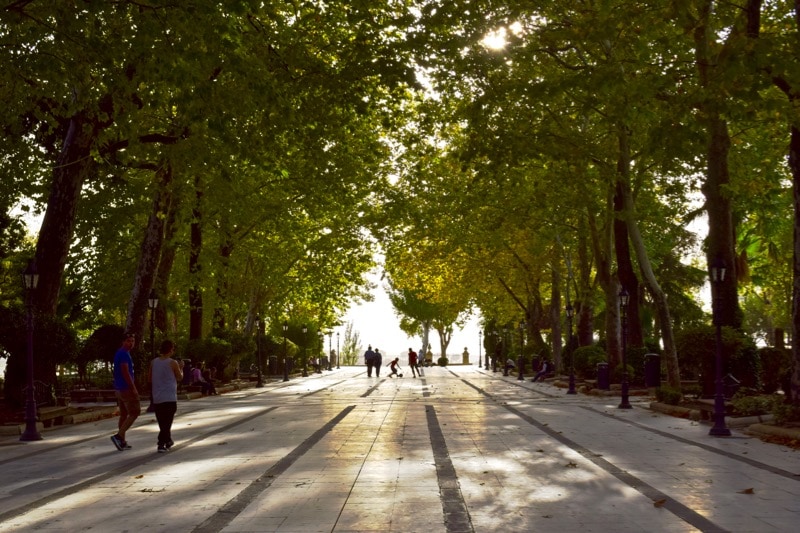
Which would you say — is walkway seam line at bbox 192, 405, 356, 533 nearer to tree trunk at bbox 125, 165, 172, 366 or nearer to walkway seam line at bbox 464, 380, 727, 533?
walkway seam line at bbox 464, 380, 727, 533

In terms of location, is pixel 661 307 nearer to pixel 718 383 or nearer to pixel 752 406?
pixel 752 406

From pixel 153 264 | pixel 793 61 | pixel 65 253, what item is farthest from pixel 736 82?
pixel 153 264

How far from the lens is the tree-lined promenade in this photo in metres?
15.6

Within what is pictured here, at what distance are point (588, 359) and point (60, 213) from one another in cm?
2356

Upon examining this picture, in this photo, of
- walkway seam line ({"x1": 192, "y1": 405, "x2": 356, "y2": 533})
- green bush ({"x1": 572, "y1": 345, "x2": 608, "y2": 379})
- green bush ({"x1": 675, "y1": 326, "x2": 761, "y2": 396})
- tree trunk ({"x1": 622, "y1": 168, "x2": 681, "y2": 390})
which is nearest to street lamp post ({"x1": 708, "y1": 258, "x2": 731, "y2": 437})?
green bush ({"x1": 675, "y1": 326, "x2": 761, "y2": 396})

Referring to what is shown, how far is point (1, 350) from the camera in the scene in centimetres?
1966

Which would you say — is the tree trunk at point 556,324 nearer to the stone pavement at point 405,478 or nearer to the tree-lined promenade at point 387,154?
the tree-lined promenade at point 387,154

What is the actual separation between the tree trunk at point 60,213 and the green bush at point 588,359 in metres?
23.0

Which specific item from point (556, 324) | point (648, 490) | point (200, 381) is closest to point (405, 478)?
point (648, 490)

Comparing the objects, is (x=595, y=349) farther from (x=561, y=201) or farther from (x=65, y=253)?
(x=65, y=253)

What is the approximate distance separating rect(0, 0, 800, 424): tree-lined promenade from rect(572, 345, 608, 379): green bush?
176mm

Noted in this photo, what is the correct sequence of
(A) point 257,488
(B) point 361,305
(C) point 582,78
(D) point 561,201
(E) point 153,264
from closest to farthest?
(A) point 257,488, (C) point 582,78, (E) point 153,264, (D) point 561,201, (B) point 361,305

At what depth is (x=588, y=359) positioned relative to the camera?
37.4m

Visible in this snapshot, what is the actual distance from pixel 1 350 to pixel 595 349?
25.2 m
